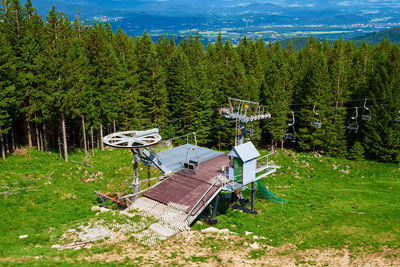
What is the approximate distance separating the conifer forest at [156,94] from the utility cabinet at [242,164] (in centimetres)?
1391

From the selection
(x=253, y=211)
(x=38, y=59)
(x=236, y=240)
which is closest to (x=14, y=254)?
(x=236, y=240)

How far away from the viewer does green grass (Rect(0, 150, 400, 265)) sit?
73.1ft

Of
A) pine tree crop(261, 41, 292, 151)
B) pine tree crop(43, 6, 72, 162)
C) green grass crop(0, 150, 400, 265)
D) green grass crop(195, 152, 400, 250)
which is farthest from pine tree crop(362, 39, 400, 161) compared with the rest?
pine tree crop(43, 6, 72, 162)

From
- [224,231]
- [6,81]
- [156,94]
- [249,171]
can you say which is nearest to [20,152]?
[6,81]

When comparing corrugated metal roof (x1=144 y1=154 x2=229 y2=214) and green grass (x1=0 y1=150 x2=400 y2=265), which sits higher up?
corrugated metal roof (x1=144 y1=154 x2=229 y2=214)

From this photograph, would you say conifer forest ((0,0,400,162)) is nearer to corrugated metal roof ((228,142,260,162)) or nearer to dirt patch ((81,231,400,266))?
corrugated metal roof ((228,142,260,162))

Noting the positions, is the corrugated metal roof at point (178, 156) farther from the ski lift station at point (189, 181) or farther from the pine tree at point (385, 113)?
the pine tree at point (385, 113)

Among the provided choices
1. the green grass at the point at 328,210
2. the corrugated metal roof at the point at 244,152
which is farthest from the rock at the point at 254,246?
the corrugated metal roof at the point at 244,152

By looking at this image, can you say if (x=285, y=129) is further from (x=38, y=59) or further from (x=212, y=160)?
(x=38, y=59)

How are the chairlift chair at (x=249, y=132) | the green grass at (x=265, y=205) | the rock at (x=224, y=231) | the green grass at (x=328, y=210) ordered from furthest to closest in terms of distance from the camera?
the chairlift chair at (x=249, y=132) → the green grass at (x=328, y=210) → the rock at (x=224, y=231) → the green grass at (x=265, y=205)

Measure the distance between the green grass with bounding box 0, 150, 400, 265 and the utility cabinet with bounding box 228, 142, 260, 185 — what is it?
3.20 m

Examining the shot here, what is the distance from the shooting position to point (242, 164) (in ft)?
82.8

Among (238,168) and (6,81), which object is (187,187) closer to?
(238,168)

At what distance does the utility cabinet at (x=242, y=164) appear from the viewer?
25.2m
